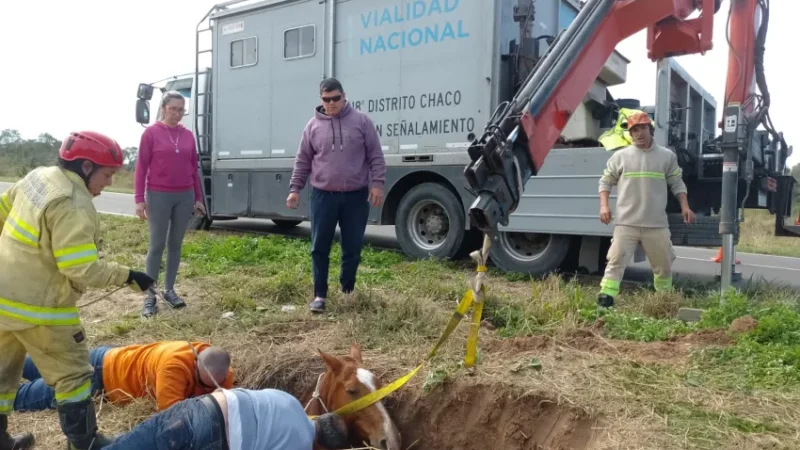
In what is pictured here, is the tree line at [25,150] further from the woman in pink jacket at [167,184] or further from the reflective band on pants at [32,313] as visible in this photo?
the reflective band on pants at [32,313]

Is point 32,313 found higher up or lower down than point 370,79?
lower down

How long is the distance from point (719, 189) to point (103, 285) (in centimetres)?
622

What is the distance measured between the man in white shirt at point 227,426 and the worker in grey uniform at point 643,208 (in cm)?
332

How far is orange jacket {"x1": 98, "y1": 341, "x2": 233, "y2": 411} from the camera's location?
3236 millimetres

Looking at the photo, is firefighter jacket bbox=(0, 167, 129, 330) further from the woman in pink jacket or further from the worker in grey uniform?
the worker in grey uniform

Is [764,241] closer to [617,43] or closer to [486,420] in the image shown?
[617,43]

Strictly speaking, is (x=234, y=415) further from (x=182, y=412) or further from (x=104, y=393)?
(x=104, y=393)

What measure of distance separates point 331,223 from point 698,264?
6.96m

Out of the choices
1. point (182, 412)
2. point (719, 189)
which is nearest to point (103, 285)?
point (182, 412)

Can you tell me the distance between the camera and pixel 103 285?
2.85 meters

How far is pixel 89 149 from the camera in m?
2.95

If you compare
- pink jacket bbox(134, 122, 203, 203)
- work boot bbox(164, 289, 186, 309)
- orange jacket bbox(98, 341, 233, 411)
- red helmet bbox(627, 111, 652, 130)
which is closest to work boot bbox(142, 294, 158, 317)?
work boot bbox(164, 289, 186, 309)

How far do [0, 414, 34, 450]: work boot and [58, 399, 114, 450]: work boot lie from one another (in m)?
0.31

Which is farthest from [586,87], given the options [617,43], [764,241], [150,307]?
[764,241]
